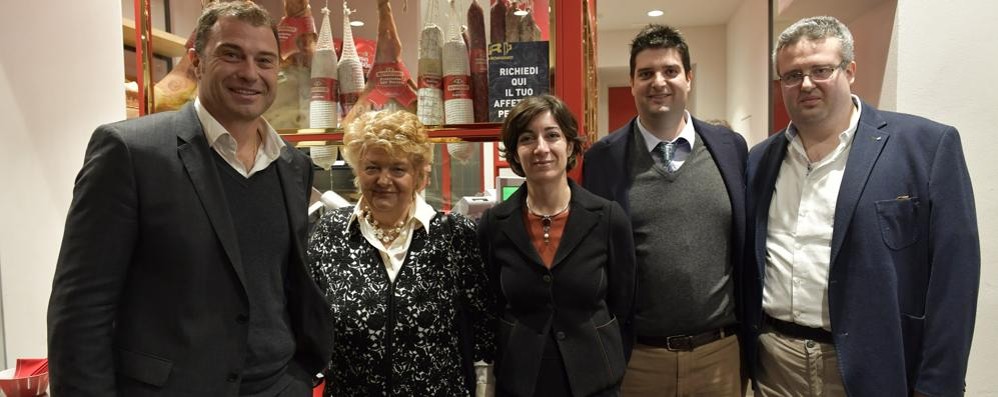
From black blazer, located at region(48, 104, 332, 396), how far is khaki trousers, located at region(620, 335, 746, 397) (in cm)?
123

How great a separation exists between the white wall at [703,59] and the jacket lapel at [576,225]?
275 inches

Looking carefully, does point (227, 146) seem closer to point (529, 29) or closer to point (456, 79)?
point (456, 79)

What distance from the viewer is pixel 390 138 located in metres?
1.76

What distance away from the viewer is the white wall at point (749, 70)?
606 cm

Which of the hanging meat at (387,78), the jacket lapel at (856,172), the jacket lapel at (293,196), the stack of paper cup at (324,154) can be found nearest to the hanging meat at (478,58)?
the hanging meat at (387,78)

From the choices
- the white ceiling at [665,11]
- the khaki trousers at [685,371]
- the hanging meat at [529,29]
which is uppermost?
the white ceiling at [665,11]

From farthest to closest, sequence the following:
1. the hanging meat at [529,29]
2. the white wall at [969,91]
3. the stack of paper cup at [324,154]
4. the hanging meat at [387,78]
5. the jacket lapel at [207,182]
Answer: the white wall at [969,91] < the stack of paper cup at [324,154] < the hanging meat at [387,78] < the hanging meat at [529,29] < the jacket lapel at [207,182]

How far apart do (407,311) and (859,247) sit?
1.32 meters

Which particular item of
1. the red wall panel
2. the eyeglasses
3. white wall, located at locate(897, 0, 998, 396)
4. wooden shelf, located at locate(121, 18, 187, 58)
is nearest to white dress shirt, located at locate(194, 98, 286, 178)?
wooden shelf, located at locate(121, 18, 187, 58)

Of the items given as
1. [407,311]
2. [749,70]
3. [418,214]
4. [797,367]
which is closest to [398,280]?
[407,311]

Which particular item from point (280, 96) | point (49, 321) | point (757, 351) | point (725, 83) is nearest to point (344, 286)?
point (49, 321)

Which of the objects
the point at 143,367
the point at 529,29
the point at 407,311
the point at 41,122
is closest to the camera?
the point at 143,367

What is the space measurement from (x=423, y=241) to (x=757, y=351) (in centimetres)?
115

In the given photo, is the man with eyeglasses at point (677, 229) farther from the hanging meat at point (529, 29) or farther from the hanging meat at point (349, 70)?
the hanging meat at point (349, 70)
